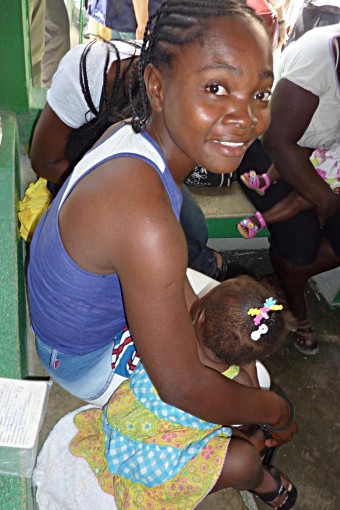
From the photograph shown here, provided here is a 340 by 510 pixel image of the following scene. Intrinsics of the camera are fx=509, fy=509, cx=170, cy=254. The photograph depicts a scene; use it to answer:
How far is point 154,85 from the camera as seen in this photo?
111 centimetres

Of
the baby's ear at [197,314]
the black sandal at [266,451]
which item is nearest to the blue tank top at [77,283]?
the baby's ear at [197,314]

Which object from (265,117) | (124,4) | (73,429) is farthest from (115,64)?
(124,4)

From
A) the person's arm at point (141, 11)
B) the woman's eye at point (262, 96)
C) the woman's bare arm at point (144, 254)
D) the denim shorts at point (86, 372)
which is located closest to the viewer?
the woman's bare arm at point (144, 254)

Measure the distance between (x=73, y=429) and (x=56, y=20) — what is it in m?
3.17

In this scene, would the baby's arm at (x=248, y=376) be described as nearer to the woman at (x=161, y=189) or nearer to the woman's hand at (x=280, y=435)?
the woman's hand at (x=280, y=435)

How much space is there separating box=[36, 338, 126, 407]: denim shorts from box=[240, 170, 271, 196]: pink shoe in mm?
1355

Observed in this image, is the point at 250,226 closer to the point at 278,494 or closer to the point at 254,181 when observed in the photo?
the point at 254,181

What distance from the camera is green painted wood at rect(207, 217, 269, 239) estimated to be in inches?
112

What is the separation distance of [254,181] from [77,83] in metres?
1.05

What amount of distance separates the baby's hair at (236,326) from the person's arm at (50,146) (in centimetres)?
84

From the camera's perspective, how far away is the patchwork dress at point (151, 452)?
4.67ft

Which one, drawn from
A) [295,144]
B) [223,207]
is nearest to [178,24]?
[295,144]

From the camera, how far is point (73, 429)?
61.5 inches

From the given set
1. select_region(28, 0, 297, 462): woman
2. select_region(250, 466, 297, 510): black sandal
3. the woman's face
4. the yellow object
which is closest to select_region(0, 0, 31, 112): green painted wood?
the yellow object
